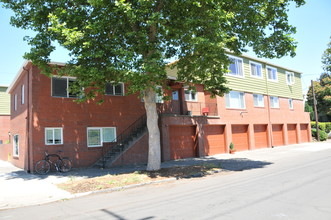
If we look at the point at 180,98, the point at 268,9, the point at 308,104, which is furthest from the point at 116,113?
the point at 308,104

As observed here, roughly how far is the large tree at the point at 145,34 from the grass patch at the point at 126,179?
915 millimetres

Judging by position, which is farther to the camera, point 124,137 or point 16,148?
point 16,148

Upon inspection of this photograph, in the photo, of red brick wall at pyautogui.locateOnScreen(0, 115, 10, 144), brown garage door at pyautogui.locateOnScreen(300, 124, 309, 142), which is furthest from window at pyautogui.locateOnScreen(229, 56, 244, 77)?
red brick wall at pyautogui.locateOnScreen(0, 115, 10, 144)

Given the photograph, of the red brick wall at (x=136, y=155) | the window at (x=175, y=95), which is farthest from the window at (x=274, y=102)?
the red brick wall at (x=136, y=155)

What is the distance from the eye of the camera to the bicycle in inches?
542

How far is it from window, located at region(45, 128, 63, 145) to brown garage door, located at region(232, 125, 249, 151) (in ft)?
46.7

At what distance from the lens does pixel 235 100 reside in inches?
925

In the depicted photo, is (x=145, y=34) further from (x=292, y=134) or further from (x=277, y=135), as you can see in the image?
(x=292, y=134)

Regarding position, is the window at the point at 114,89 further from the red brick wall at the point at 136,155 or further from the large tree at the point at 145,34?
the large tree at the point at 145,34

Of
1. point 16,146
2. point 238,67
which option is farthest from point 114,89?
point 238,67

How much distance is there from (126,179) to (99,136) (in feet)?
20.1

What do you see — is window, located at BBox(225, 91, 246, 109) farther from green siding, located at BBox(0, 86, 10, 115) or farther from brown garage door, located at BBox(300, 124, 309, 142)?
green siding, located at BBox(0, 86, 10, 115)

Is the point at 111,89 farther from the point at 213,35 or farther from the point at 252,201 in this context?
the point at 252,201

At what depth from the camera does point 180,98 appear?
20.1m
